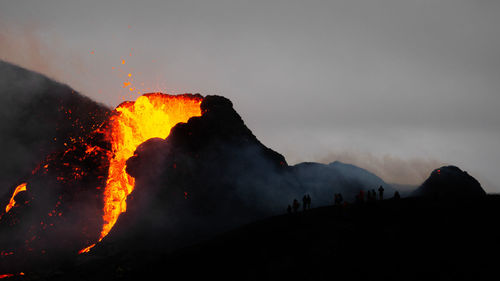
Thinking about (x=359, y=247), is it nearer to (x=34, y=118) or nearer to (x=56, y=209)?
(x=56, y=209)

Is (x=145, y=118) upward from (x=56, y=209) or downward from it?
upward

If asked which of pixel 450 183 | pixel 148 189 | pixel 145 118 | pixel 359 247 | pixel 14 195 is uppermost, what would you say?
pixel 145 118

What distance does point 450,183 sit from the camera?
273ft

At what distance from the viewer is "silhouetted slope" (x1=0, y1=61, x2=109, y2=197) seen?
15450cm

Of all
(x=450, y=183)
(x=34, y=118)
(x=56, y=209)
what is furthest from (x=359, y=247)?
(x=34, y=118)

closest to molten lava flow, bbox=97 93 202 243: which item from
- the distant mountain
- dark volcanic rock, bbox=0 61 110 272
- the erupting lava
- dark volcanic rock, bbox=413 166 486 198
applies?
the erupting lava

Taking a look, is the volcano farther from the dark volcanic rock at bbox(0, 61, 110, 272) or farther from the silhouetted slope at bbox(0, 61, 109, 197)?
the silhouetted slope at bbox(0, 61, 109, 197)

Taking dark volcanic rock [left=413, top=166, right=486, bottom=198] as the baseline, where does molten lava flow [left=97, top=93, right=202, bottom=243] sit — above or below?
above

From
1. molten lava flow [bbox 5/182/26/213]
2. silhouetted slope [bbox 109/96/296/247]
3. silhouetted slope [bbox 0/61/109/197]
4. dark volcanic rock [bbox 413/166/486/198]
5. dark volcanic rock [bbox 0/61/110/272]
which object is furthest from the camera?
silhouetted slope [bbox 0/61/109/197]

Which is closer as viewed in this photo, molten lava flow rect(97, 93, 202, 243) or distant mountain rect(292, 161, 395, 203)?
molten lava flow rect(97, 93, 202, 243)

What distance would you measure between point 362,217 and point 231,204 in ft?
106

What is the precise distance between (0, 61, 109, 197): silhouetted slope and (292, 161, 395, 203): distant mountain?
96.4m

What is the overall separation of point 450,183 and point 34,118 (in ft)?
507

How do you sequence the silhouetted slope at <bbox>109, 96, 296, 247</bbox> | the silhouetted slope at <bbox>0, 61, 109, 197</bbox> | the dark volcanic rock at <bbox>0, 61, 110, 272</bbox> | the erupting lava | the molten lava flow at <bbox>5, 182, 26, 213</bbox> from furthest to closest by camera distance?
the silhouetted slope at <bbox>0, 61, 109, 197</bbox>, the erupting lava, the molten lava flow at <bbox>5, 182, 26, 213</bbox>, the dark volcanic rock at <bbox>0, 61, 110, 272</bbox>, the silhouetted slope at <bbox>109, 96, 296, 247</bbox>
